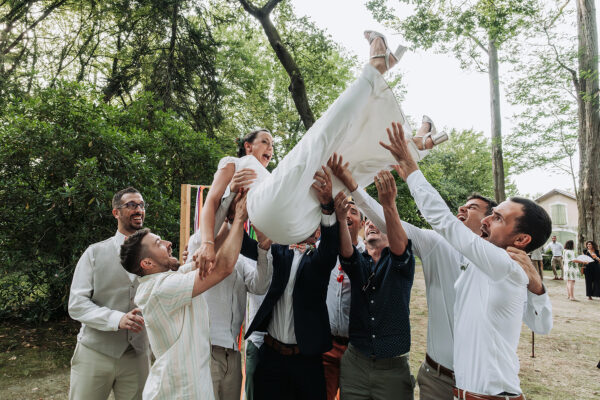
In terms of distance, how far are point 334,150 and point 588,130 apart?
1569 cm

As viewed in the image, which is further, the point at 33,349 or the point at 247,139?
the point at 33,349

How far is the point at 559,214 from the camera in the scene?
42.3 m

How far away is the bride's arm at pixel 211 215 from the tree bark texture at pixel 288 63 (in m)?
8.25

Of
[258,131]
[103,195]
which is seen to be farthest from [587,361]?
[103,195]

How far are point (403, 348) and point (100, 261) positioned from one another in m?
2.60

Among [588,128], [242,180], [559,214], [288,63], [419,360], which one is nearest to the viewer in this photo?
[242,180]

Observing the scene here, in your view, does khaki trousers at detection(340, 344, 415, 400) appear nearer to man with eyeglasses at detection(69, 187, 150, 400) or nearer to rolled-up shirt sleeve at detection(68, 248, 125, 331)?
man with eyeglasses at detection(69, 187, 150, 400)

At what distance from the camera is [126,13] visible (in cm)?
1116

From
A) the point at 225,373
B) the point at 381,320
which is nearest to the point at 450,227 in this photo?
the point at 381,320

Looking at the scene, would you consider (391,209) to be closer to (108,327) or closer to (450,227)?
(450,227)

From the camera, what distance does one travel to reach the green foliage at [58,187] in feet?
20.3

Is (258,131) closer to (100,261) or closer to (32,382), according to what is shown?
(100,261)

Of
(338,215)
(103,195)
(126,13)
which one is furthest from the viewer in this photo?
(126,13)

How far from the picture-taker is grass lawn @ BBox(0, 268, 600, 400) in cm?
512
